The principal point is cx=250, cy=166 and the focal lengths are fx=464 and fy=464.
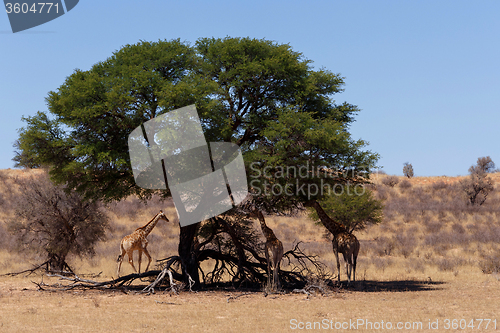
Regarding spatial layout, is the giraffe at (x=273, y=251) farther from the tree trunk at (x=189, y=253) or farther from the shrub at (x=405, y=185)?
the shrub at (x=405, y=185)

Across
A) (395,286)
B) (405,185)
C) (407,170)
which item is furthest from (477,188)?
(395,286)

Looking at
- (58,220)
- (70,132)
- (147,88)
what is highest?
(147,88)

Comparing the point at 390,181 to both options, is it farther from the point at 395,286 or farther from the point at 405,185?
the point at 395,286

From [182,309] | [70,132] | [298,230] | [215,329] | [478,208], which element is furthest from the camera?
[478,208]

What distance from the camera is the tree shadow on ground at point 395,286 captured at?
16859mm

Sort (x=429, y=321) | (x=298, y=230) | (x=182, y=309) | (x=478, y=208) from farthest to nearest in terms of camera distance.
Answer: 1. (x=478, y=208)
2. (x=298, y=230)
3. (x=182, y=309)
4. (x=429, y=321)

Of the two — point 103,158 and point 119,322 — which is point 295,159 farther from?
point 119,322

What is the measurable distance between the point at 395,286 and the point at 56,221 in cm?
1527

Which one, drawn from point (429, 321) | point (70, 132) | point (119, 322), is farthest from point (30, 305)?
point (429, 321)

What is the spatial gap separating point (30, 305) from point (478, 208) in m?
41.0

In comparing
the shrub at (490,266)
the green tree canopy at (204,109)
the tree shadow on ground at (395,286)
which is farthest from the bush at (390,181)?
the green tree canopy at (204,109)

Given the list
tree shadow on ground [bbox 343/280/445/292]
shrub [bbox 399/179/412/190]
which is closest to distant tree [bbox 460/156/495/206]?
shrub [bbox 399/179/412/190]

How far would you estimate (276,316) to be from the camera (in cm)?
1180

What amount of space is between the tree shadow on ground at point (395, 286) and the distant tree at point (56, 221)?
41.1 feet
